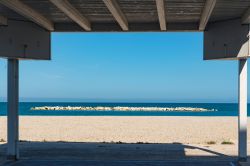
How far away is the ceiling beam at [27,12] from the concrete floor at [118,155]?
12.6ft

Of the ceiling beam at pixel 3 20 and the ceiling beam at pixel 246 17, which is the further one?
the ceiling beam at pixel 3 20

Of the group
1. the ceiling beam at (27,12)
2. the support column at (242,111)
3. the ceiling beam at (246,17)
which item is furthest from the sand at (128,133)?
the ceiling beam at (27,12)

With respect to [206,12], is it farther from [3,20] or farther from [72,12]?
[3,20]

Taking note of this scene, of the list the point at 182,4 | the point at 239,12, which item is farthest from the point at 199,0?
the point at 239,12

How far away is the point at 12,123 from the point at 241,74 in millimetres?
6623

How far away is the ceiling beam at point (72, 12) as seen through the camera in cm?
991

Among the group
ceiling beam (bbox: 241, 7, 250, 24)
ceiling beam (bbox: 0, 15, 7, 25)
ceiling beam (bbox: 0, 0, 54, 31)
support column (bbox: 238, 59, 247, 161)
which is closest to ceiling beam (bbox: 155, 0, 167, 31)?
ceiling beam (bbox: 241, 7, 250, 24)

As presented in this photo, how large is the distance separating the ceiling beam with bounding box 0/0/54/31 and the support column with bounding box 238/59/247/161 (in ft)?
18.2

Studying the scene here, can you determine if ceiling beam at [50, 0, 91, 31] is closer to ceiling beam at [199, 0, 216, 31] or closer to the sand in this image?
ceiling beam at [199, 0, 216, 31]

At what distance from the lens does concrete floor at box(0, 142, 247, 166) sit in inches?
501

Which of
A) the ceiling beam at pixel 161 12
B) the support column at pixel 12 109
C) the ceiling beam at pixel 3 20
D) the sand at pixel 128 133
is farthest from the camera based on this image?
the sand at pixel 128 133

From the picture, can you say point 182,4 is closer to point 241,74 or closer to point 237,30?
point 237,30

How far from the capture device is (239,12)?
1170cm

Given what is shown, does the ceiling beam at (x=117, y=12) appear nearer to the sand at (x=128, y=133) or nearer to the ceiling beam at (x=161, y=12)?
the ceiling beam at (x=161, y=12)
